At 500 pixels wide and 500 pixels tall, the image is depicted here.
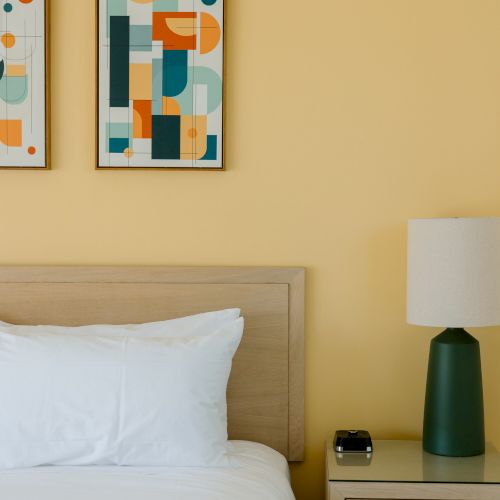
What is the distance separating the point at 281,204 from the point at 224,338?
1.79 feet

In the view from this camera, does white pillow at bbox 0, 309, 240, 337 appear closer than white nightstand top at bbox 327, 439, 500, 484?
No

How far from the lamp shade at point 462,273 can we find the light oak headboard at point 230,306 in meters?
0.45

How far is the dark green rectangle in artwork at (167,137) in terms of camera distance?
7.86 feet

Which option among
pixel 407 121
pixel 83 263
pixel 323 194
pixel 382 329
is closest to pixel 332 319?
pixel 382 329

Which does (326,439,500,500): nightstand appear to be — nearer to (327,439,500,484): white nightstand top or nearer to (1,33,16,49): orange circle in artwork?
(327,439,500,484): white nightstand top

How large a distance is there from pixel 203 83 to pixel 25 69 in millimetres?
590

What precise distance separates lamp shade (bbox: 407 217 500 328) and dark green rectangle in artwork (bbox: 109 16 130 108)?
1.09 m

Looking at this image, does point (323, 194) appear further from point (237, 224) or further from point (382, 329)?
point (382, 329)

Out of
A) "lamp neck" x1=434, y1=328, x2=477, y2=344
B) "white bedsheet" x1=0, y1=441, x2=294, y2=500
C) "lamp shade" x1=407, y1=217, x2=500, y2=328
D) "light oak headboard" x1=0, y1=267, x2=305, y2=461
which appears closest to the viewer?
"white bedsheet" x1=0, y1=441, x2=294, y2=500

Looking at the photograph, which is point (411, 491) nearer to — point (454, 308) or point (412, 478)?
point (412, 478)

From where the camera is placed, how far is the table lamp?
6.86 ft

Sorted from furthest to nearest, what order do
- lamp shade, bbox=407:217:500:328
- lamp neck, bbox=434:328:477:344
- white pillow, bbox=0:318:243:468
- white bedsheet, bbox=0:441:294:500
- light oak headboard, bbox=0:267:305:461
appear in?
light oak headboard, bbox=0:267:305:461, lamp neck, bbox=434:328:477:344, lamp shade, bbox=407:217:500:328, white pillow, bbox=0:318:243:468, white bedsheet, bbox=0:441:294:500

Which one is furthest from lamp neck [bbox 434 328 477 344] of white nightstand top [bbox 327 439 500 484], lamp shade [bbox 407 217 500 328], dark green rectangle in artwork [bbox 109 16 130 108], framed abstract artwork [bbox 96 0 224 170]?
dark green rectangle in artwork [bbox 109 16 130 108]

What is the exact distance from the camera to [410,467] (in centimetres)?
210
